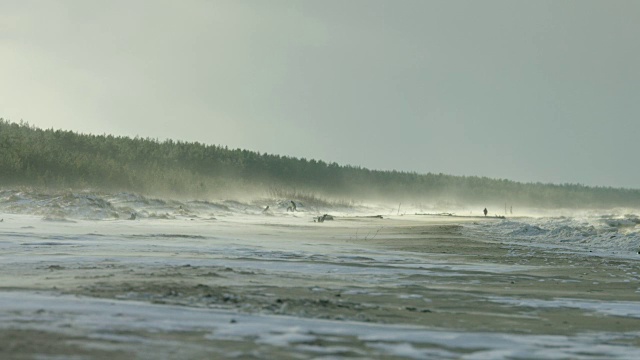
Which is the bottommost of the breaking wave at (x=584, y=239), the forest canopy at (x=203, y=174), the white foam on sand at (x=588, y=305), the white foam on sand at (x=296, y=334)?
the white foam on sand at (x=296, y=334)

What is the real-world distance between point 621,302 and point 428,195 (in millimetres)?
81310

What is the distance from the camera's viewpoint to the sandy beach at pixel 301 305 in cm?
466

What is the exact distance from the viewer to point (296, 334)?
16.6ft

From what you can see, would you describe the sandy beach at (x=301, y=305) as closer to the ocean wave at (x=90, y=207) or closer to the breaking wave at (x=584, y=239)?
the breaking wave at (x=584, y=239)

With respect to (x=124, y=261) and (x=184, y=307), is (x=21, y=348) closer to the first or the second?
(x=184, y=307)

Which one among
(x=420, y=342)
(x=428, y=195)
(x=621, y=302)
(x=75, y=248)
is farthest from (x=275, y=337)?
(x=428, y=195)

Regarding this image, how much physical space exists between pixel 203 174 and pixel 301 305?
48833 millimetres

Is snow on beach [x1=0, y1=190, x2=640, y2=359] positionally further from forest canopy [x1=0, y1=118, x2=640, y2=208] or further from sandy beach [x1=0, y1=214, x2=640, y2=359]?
forest canopy [x1=0, y1=118, x2=640, y2=208]

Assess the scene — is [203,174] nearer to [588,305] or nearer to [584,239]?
[584,239]

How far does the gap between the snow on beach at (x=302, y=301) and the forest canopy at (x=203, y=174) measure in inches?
846

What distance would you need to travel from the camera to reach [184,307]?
19.6 ft

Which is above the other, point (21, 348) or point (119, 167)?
point (119, 167)

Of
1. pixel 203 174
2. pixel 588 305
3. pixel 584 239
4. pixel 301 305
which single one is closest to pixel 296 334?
pixel 301 305

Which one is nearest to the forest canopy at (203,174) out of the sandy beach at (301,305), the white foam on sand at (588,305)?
the sandy beach at (301,305)
